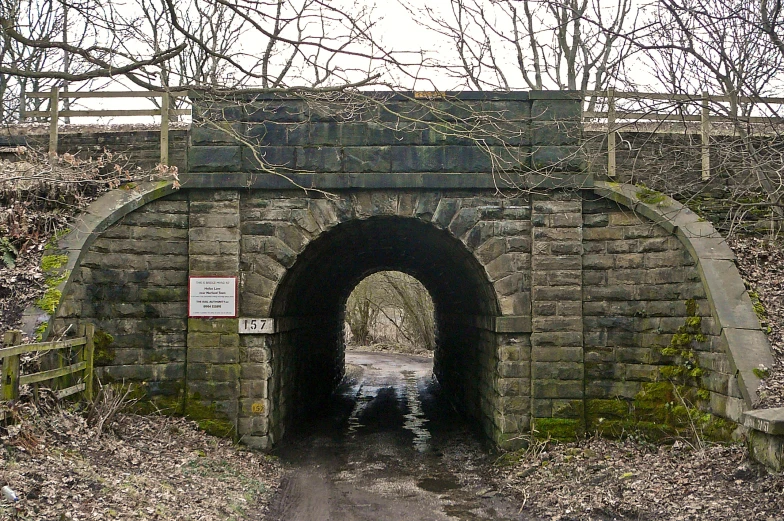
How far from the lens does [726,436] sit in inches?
280

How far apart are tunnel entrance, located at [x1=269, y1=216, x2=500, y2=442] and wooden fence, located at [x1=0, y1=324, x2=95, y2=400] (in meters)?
2.34

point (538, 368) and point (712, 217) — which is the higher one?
point (712, 217)

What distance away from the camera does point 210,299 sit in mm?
8750

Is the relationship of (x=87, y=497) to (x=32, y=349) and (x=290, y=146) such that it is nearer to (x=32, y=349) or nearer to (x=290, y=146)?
(x=32, y=349)

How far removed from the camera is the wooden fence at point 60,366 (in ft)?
20.2

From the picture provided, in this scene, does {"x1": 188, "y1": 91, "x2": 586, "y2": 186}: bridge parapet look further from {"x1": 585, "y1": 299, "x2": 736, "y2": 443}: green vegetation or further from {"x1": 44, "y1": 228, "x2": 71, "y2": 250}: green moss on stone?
{"x1": 585, "y1": 299, "x2": 736, "y2": 443}: green vegetation

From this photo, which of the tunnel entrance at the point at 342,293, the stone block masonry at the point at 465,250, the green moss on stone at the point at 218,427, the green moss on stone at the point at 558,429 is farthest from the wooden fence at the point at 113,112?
the green moss on stone at the point at 558,429

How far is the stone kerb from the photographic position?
25.1 ft

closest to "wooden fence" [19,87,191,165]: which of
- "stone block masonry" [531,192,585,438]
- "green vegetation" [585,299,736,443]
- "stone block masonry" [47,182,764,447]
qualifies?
"stone block masonry" [47,182,764,447]

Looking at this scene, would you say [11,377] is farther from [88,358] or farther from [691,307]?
[691,307]

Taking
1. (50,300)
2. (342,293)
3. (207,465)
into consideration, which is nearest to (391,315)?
(342,293)

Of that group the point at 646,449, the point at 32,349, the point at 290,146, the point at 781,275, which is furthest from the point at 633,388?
the point at 32,349

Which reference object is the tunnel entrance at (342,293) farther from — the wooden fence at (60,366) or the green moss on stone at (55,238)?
the green moss on stone at (55,238)

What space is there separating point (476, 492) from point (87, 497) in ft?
14.0
